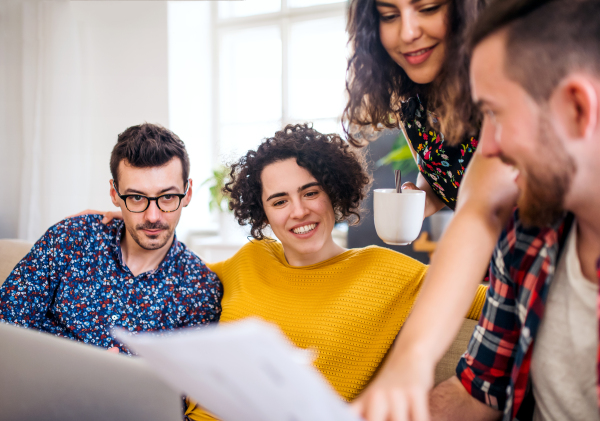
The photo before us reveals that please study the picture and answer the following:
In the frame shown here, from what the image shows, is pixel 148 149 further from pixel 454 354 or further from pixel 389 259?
pixel 454 354

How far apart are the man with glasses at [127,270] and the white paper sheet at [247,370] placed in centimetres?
128

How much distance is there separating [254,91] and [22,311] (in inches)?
145

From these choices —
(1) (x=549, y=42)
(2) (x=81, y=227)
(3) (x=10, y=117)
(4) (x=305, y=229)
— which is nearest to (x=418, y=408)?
(1) (x=549, y=42)

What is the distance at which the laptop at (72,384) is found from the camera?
0.68 metres

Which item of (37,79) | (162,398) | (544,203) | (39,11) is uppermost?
(39,11)

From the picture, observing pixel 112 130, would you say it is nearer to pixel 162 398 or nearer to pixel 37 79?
pixel 37 79

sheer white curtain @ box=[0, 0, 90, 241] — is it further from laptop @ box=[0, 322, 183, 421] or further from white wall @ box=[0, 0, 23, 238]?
laptop @ box=[0, 322, 183, 421]

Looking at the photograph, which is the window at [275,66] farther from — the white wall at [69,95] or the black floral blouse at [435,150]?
the black floral blouse at [435,150]

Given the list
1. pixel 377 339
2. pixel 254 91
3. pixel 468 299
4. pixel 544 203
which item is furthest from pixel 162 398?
pixel 254 91

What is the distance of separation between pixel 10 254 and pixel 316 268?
1400 mm

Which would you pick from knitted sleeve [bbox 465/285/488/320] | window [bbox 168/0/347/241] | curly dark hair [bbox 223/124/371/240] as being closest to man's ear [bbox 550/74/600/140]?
knitted sleeve [bbox 465/285/488/320]

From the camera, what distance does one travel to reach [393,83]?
140cm

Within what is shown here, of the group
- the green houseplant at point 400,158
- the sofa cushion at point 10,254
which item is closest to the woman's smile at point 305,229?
the sofa cushion at point 10,254

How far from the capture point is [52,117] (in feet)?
13.7
